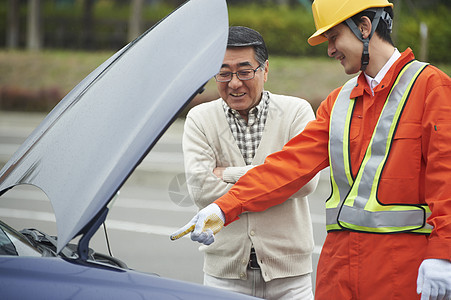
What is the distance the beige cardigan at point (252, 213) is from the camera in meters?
2.73

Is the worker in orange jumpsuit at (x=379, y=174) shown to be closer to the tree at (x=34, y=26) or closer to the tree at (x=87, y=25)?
the tree at (x=34, y=26)

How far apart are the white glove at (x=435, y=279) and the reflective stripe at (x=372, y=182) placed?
0.51ft

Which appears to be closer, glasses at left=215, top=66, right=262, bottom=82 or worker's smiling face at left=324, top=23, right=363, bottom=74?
worker's smiling face at left=324, top=23, right=363, bottom=74

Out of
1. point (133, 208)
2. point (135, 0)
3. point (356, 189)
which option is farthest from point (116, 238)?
point (135, 0)

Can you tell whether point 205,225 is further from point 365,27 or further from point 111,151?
point 365,27

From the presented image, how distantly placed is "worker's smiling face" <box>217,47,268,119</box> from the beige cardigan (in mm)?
122

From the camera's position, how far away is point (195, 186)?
9.20 ft

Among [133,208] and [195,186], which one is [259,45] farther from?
[133,208]

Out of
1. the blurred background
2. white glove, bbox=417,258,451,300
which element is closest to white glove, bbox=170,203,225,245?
the blurred background

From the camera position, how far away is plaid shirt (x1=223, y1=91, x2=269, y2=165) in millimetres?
2869

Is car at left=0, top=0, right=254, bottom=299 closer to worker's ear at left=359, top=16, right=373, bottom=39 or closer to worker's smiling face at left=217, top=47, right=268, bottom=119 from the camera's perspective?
worker's ear at left=359, top=16, right=373, bottom=39

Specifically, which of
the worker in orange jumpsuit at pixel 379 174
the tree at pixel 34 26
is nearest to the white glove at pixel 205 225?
the worker in orange jumpsuit at pixel 379 174

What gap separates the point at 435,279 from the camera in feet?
6.58

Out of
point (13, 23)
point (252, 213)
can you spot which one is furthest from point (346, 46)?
point (13, 23)
